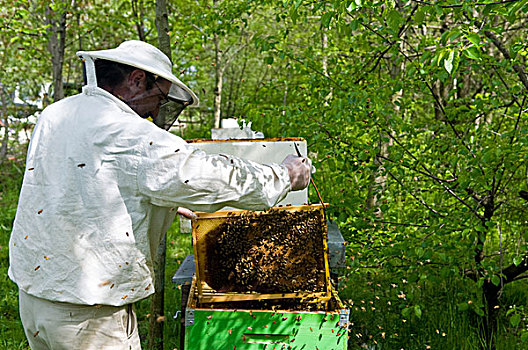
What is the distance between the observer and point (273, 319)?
2.20 meters

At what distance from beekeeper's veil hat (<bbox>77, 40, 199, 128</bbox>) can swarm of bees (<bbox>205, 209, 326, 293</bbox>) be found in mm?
689

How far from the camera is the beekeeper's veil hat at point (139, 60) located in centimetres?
189

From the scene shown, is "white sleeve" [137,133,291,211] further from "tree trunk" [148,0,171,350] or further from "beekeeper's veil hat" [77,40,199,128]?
"tree trunk" [148,0,171,350]

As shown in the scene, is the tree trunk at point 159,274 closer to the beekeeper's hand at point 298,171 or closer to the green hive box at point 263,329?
the green hive box at point 263,329

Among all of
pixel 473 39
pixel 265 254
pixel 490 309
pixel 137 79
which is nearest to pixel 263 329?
pixel 265 254

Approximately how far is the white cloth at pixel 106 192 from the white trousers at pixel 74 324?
2.8 inches

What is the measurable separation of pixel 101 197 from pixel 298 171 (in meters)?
0.78

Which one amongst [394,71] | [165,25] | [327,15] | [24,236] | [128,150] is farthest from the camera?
[394,71]

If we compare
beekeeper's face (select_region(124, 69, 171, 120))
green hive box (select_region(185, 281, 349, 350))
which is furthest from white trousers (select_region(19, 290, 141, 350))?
beekeeper's face (select_region(124, 69, 171, 120))

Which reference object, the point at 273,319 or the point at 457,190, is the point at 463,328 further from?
the point at 273,319

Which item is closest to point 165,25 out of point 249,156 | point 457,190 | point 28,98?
point 249,156

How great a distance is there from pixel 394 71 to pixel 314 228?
137 inches

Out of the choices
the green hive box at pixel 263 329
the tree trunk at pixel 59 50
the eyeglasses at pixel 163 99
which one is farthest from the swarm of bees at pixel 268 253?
the tree trunk at pixel 59 50

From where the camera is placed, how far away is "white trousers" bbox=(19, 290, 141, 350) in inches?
72.3
